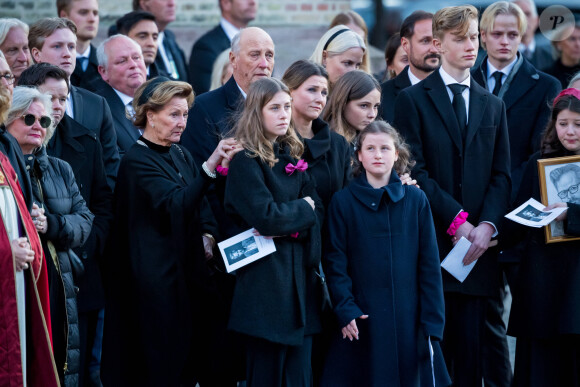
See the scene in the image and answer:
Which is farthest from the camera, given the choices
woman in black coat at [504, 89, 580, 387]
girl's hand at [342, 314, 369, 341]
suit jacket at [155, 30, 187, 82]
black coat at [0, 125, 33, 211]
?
suit jacket at [155, 30, 187, 82]

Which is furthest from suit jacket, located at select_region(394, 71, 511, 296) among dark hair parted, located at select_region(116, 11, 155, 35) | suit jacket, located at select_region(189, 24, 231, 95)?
suit jacket, located at select_region(189, 24, 231, 95)

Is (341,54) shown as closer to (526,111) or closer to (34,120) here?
(526,111)

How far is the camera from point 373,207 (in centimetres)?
616

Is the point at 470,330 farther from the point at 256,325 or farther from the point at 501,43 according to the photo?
the point at 501,43

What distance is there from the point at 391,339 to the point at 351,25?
417 cm

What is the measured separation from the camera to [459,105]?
6.88 metres

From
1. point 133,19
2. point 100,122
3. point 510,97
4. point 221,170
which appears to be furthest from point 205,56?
point 221,170

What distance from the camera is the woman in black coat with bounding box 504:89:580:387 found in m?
6.37

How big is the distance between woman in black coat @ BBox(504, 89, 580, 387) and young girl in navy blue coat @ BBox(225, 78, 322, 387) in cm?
137

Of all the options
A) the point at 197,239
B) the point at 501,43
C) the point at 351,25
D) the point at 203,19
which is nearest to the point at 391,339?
the point at 197,239

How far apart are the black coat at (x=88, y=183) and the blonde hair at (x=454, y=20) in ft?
7.58

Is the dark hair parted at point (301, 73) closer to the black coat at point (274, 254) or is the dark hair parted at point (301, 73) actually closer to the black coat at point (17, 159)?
the black coat at point (274, 254)

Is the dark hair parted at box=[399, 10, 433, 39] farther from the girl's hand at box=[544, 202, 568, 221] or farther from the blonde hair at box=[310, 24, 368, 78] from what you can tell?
the girl's hand at box=[544, 202, 568, 221]

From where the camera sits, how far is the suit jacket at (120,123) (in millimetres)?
7414
